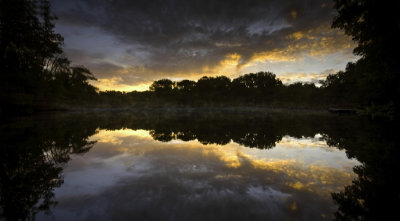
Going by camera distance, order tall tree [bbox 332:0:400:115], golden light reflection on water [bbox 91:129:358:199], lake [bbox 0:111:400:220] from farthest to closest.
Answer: tall tree [bbox 332:0:400:115] → golden light reflection on water [bbox 91:129:358:199] → lake [bbox 0:111:400:220]

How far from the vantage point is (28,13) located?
15.6m

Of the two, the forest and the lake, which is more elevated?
the forest

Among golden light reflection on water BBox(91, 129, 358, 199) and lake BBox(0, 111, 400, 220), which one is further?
golden light reflection on water BBox(91, 129, 358, 199)

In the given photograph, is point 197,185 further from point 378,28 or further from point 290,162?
point 378,28

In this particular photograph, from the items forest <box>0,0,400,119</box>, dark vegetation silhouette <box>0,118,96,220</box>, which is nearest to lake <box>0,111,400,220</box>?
dark vegetation silhouette <box>0,118,96,220</box>

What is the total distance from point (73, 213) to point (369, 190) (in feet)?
12.8

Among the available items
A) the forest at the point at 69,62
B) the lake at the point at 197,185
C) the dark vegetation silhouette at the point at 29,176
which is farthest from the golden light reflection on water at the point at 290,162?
the forest at the point at 69,62

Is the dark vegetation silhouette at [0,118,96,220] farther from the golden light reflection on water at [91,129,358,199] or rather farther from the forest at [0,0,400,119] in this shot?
the forest at [0,0,400,119]

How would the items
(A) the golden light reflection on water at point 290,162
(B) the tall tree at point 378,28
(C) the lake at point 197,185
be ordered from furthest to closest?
(B) the tall tree at point 378,28 → (A) the golden light reflection on water at point 290,162 → (C) the lake at point 197,185

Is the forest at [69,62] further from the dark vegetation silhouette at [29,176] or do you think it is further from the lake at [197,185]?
the dark vegetation silhouette at [29,176]

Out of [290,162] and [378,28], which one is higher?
[378,28]

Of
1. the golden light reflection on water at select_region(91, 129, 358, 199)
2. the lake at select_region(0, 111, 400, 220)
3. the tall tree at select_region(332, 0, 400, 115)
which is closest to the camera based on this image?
the lake at select_region(0, 111, 400, 220)

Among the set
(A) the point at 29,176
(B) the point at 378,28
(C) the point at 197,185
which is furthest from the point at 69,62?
(B) the point at 378,28

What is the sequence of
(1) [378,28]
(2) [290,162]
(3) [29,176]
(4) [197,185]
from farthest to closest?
(1) [378,28], (2) [290,162], (3) [29,176], (4) [197,185]
